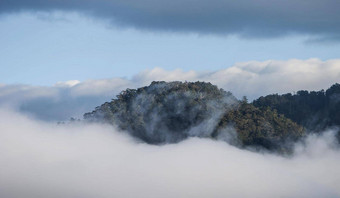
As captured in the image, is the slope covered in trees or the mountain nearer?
the mountain

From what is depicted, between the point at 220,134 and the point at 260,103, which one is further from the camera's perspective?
the point at 260,103

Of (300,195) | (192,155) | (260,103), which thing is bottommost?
(300,195)

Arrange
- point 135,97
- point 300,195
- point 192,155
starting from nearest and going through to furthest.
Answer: point 300,195 → point 192,155 → point 135,97

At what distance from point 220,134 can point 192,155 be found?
434 centimetres

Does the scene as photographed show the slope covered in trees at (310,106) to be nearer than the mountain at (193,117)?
No

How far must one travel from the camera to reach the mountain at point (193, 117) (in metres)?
91.0

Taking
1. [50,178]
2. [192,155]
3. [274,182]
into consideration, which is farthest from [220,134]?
[50,178]

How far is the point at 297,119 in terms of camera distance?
342 feet

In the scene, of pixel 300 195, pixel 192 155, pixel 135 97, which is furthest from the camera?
pixel 135 97

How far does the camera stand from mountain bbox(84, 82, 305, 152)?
9100 centimetres

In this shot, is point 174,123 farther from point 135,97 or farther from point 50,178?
point 50,178

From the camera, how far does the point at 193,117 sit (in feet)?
309

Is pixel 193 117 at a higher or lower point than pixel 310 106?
lower

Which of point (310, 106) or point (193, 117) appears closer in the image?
point (193, 117)
